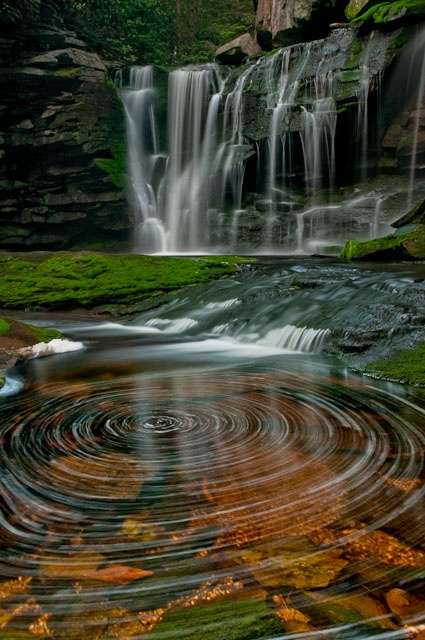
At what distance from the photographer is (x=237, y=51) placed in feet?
80.6

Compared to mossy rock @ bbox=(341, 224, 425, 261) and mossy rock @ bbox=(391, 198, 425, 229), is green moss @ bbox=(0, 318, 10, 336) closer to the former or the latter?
mossy rock @ bbox=(341, 224, 425, 261)

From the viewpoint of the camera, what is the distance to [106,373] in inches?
209

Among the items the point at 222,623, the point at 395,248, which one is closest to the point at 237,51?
the point at 395,248

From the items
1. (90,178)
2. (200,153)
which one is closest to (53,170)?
(90,178)

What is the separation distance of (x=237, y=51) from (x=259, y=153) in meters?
7.51

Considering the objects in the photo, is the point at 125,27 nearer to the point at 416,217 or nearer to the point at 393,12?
the point at 393,12

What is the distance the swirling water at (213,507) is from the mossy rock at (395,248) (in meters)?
7.76

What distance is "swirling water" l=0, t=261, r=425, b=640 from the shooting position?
5.12 feet

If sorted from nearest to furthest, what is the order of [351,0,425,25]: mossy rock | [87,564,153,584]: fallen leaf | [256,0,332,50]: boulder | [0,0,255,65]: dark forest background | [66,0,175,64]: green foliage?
[87,564,153,584]: fallen leaf
[351,0,425,25]: mossy rock
[256,0,332,50]: boulder
[0,0,255,65]: dark forest background
[66,0,175,64]: green foliage

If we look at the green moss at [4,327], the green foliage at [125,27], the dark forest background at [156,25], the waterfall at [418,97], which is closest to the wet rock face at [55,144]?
the dark forest background at [156,25]

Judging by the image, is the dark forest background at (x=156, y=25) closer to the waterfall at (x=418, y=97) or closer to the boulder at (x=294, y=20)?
the boulder at (x=294, y=20)

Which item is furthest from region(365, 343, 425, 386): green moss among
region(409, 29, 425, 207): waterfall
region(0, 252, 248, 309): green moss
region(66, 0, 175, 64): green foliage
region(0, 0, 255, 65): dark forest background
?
region(66, 0, 175, 64): green foliage

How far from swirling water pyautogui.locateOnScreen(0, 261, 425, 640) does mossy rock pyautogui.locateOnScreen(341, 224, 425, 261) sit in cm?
776

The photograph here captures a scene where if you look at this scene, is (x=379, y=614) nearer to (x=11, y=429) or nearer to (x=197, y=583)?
(x=197, y=583)
